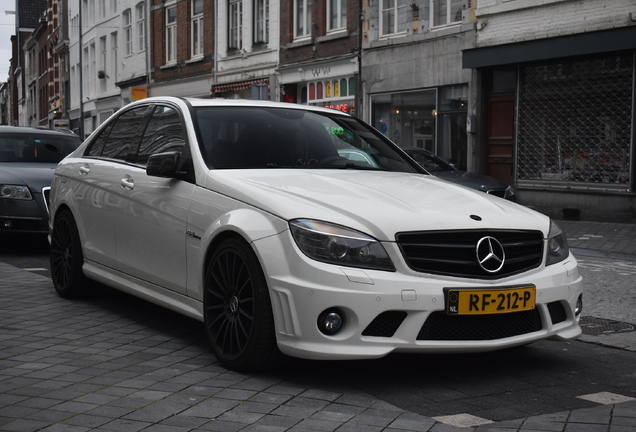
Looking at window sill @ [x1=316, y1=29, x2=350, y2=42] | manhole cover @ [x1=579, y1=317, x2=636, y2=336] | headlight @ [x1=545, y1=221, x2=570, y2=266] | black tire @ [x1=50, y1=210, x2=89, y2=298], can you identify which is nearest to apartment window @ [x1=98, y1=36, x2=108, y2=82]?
window sill @ [x1=316, y1=29, x2=350, y2=42]

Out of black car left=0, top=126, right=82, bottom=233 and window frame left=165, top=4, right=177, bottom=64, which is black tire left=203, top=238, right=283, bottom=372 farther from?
window frame left=165, top=4, right=177, bottom=64

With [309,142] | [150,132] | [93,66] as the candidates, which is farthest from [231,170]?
[93,66]

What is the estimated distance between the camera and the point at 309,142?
590 centimetres

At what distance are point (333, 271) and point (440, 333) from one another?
63 cm

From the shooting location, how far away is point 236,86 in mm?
29641

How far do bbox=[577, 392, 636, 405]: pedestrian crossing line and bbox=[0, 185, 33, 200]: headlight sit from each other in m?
7.65

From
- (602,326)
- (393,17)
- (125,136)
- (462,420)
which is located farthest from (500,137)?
(462,420)

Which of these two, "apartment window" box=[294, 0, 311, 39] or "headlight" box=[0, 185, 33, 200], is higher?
"apartment window" box=[294, 0, 311, 39]

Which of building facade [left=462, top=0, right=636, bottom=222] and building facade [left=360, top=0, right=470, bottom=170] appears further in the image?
building facade [left=360, top=0, right=470, bottom=170]

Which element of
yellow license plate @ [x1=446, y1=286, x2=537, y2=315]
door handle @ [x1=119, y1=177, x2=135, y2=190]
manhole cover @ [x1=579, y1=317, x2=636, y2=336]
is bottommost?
manhole cover @ [x1=579, y1=317, x2=636, y2=336]

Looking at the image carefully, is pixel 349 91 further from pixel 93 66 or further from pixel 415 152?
pixel 93 66

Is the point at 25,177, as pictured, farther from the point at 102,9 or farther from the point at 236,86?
the point at 102,9

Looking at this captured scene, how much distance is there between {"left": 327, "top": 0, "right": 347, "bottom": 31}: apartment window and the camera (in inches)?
958

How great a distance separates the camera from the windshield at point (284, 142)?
18.4 feet
